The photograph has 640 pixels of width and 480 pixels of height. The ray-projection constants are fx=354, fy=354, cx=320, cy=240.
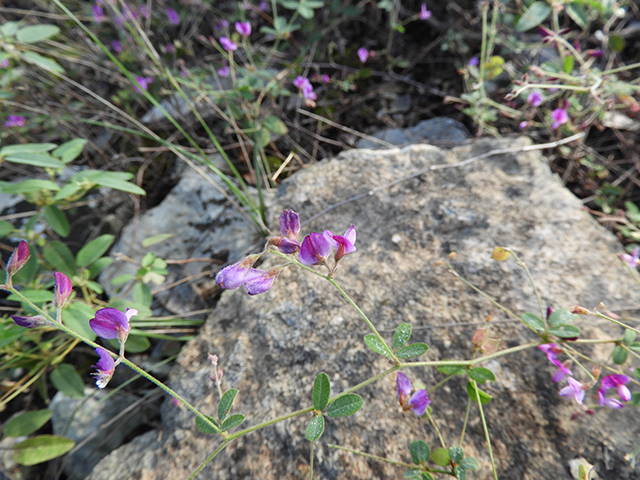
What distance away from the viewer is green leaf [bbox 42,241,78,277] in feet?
4.01

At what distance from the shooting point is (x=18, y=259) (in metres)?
0.71

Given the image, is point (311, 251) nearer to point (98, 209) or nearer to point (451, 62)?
point (98, 209)

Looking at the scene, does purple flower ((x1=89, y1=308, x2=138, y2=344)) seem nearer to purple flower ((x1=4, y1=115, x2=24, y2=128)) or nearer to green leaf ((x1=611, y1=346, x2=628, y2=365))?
green leaf ((x1=611, y1=346, x2=628, y2=365))

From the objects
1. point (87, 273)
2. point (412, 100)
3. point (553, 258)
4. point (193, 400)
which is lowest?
point (193, 400)

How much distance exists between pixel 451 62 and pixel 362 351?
1915 millimetres

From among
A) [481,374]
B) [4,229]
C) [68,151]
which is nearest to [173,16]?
[68,151]

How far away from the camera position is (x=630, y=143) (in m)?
1.82

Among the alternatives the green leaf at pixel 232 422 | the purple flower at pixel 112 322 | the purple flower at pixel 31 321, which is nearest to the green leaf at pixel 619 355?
the green leaf at pixel 232 422

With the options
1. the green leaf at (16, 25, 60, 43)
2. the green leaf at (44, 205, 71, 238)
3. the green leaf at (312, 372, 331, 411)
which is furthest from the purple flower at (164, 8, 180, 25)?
the green leaf at (312, 372, 331, 411)

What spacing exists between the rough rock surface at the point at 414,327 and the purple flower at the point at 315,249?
0.47 meters

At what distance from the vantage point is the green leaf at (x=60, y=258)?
1.22m

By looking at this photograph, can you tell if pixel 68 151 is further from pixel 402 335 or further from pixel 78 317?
pixel 402 335

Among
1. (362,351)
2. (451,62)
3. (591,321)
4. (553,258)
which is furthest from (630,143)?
(362,351)

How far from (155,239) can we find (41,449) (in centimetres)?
84
